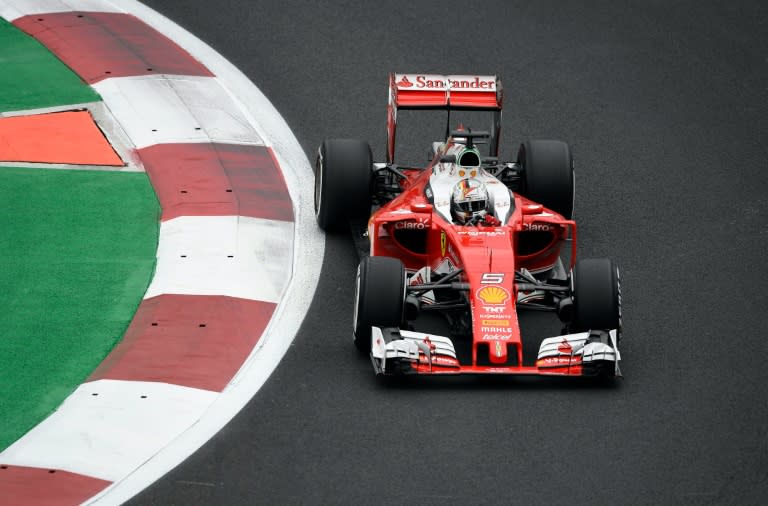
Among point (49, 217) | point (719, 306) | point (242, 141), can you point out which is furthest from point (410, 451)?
point (242, 141)

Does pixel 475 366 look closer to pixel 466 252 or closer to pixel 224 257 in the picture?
pixel 466 252

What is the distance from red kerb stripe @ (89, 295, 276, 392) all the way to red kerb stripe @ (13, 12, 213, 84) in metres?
4.81

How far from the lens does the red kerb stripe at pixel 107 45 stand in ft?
52.4

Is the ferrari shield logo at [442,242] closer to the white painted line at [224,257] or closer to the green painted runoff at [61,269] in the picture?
the white painted line at [224,257]

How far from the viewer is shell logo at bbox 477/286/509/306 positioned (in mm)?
10875

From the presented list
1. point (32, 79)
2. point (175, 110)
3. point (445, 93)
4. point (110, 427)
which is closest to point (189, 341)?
point (110, 427)

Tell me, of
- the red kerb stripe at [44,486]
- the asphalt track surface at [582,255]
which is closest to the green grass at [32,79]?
the asphalt track surface at [582,255]

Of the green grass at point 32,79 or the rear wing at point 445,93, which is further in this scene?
the green grass at point 32,79

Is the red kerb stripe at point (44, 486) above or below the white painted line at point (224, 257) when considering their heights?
below

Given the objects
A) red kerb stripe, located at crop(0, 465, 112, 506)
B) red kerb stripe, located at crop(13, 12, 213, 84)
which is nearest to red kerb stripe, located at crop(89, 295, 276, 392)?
red kerb stripe, located at crop(0, 465, 112, 506)

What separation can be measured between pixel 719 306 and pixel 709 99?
469cm

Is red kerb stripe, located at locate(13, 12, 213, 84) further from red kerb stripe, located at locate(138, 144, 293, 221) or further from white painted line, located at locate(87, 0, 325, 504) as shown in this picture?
red kerb stripe, located at locate(138, 144, 293, 221)

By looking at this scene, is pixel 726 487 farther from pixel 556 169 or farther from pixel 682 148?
pixel 682 148

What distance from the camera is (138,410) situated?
1012 centimetres
